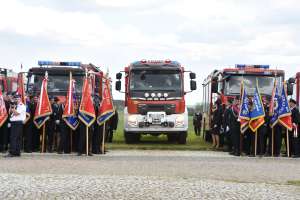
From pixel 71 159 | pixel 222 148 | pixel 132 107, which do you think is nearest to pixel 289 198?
pixel 71 159

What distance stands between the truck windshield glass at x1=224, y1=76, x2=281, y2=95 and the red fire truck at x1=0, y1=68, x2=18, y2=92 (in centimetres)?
945

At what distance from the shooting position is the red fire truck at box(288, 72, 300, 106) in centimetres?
2338

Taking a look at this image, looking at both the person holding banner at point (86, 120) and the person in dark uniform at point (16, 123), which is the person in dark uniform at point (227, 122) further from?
the person in dark uniform at point (16, 123)

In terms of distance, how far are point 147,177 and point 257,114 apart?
306 inches

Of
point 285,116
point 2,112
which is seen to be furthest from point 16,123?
point 285,116

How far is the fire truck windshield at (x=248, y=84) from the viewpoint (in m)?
23.2

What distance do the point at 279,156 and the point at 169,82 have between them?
5.87 m

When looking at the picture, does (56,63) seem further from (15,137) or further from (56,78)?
(15,137)

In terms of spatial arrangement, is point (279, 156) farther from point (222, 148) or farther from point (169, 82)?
point (169, 82)

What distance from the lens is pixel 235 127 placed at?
797 inches

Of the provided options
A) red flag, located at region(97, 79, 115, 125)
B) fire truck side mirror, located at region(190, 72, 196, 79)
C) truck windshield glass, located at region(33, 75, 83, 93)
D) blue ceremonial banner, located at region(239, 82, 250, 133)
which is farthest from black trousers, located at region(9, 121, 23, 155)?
fire truck side mirror, located at region(190, 72, 196, 79)

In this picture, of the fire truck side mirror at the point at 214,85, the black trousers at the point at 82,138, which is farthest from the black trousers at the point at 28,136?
the fire truck side mirror at the point at 214,85

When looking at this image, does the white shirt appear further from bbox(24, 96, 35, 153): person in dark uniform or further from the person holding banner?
the person holding banner

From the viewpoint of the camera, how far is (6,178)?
39.2ft
